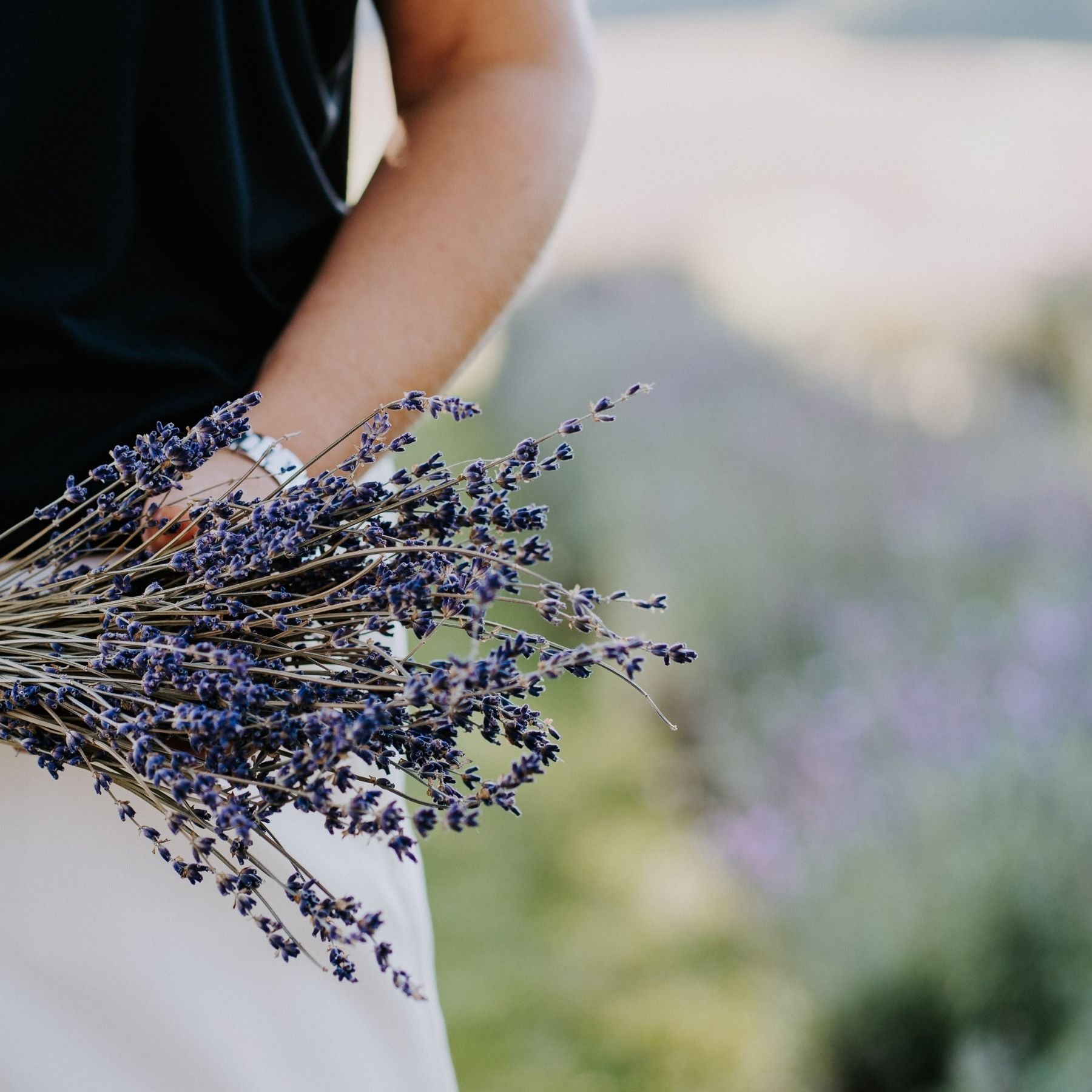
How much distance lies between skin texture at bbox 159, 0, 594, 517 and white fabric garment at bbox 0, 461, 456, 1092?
416 millimetres

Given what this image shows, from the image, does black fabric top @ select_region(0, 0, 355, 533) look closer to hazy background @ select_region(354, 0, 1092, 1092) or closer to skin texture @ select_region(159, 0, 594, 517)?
skin texture @ select_region(159, 0, 594, 517)

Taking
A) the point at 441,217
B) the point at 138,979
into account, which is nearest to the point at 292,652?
the point at 138,979

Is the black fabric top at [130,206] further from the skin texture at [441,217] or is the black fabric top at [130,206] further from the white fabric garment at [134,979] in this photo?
the white fabric garment at [134,979]

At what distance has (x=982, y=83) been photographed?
54.9 feet

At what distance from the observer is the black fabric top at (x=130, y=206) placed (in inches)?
42.8

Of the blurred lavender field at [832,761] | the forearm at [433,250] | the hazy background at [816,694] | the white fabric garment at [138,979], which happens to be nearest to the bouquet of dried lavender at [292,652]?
the white fabric garment at [138,979]

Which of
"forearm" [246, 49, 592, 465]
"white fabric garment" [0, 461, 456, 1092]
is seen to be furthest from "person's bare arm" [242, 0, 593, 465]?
"white fabric garment" [0, 461, 456, 1092]

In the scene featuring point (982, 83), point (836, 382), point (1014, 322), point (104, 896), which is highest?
point (982, 83)

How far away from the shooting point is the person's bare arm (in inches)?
49.4

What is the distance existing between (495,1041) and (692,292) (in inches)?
219

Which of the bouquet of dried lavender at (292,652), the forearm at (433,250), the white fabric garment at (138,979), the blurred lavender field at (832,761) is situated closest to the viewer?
the bouquet of dried lavender at (292,652)

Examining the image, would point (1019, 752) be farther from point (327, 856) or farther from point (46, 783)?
point (46, 783)

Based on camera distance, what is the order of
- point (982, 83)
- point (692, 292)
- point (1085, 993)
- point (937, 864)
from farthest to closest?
point (982, 83)
point (692, 292)
point (937, 864)
point (1085, 993)

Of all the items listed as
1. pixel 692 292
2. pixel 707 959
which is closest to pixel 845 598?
pixel 707 959
